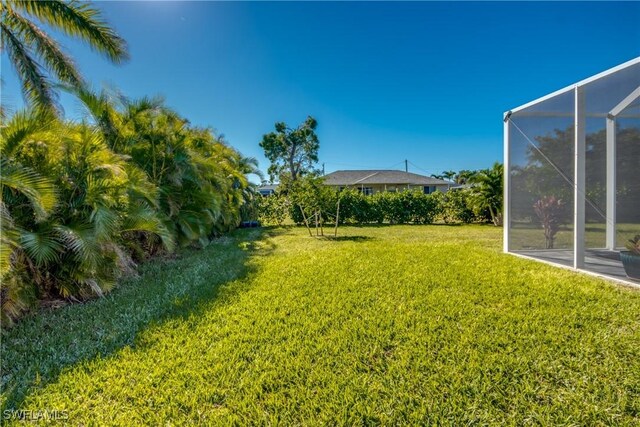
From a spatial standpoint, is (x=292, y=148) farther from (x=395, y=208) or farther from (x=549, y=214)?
(x=549, y=214)

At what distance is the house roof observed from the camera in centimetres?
2689

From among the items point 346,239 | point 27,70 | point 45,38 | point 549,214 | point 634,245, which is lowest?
point 346,239

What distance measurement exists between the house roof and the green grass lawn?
21.5 metres

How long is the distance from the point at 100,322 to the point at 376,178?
86.1 feet

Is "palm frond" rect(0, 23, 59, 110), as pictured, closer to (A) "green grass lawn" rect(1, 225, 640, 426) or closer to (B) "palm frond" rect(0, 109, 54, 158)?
(B) "palm frond" rect(0, 109, 54, 158)

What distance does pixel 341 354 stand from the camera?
271 cm

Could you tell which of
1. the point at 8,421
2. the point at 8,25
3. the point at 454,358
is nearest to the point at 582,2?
the point at 454,358

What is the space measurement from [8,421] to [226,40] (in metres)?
9.75

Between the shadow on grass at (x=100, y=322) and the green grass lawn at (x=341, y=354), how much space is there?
2cm

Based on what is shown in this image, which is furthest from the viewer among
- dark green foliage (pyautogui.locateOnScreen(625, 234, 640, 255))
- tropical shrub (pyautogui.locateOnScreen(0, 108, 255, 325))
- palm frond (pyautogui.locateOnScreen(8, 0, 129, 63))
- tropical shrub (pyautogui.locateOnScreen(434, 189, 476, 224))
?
tropical shrub (pyautogui.locateOnScreen(434, 189, 476, 224))

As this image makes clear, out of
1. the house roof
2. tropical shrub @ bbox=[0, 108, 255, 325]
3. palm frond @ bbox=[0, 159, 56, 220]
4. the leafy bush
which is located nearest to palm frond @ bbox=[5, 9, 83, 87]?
tropical shrub @ bbox=[0, 108, 255, 325]

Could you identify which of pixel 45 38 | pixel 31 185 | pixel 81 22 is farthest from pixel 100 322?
pixel 45 38

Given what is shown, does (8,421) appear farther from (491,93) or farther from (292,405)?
(491,93)

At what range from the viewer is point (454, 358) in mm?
2604
